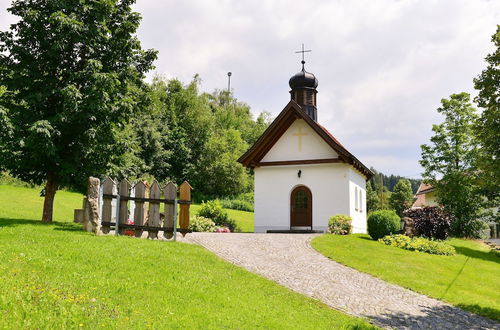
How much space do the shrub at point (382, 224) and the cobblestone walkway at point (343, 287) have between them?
254 inches

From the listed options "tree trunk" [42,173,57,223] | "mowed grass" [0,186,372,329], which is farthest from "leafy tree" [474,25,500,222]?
"tree trunk" [42,173,57,223]

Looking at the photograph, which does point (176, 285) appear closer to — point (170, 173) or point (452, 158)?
point (452, 158)

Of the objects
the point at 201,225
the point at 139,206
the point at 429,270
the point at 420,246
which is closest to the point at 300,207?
the point at 201,225

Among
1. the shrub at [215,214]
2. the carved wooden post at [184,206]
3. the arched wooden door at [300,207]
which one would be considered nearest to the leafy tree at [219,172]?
the shrub at [215,214]

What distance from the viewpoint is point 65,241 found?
954 cm

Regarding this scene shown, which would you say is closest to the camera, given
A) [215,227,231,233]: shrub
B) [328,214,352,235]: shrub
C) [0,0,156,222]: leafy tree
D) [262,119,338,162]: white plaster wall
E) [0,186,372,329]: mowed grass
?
[0,186,372,329]: mowed grass

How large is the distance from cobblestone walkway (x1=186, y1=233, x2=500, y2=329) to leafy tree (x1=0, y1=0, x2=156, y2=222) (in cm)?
470

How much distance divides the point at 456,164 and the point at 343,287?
2556 centimetres

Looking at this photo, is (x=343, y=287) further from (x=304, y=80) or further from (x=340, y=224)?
(x=304, y=80)

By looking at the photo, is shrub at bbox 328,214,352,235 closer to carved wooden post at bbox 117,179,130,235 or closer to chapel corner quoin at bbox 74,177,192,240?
chapel corner quoin at bbox 74,177,192,240

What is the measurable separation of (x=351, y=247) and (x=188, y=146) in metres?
35.7

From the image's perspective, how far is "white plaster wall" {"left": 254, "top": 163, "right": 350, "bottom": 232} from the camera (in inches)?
842

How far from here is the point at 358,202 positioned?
24.5m

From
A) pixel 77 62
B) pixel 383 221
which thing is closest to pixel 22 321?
pixel 77 62
